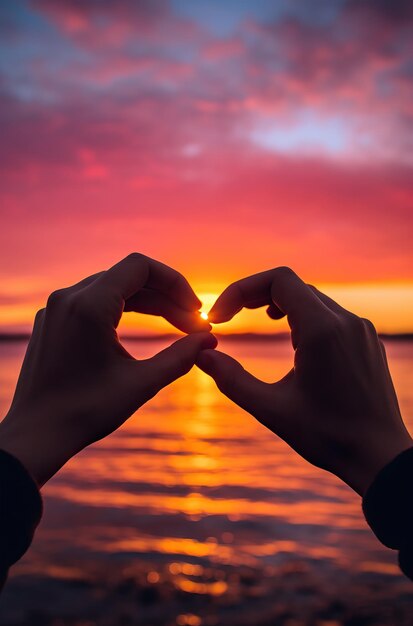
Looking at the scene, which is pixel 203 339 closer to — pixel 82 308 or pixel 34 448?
pixel 82 308

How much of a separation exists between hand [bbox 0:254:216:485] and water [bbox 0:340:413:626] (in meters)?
4.37

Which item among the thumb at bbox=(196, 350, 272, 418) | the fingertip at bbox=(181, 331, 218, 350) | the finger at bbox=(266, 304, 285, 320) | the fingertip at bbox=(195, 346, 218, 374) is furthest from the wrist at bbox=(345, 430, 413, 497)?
the finger at bbox=(266, 304, 285, 320)

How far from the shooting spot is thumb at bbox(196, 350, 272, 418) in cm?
299

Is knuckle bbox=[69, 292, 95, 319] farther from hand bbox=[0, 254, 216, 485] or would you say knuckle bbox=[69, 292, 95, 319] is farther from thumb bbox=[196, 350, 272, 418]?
thumb bbox=[196, 350, 272, 418]

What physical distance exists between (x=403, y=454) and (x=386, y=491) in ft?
0.60

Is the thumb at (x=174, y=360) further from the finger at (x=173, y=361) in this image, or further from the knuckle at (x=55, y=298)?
the knuckle at (x=55, y=298)

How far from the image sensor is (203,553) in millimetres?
8281

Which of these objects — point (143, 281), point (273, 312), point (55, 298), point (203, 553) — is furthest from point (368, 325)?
point (203, 553)

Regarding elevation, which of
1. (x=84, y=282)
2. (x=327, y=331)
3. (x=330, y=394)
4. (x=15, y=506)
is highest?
(x=84, y=282)

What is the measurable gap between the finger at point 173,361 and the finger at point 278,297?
14.4 inches

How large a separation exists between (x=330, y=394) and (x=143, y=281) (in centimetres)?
125

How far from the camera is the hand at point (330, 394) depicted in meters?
2.70

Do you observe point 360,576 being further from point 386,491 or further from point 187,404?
point 187,404

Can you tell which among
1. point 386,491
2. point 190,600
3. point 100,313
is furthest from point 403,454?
point 190,600
